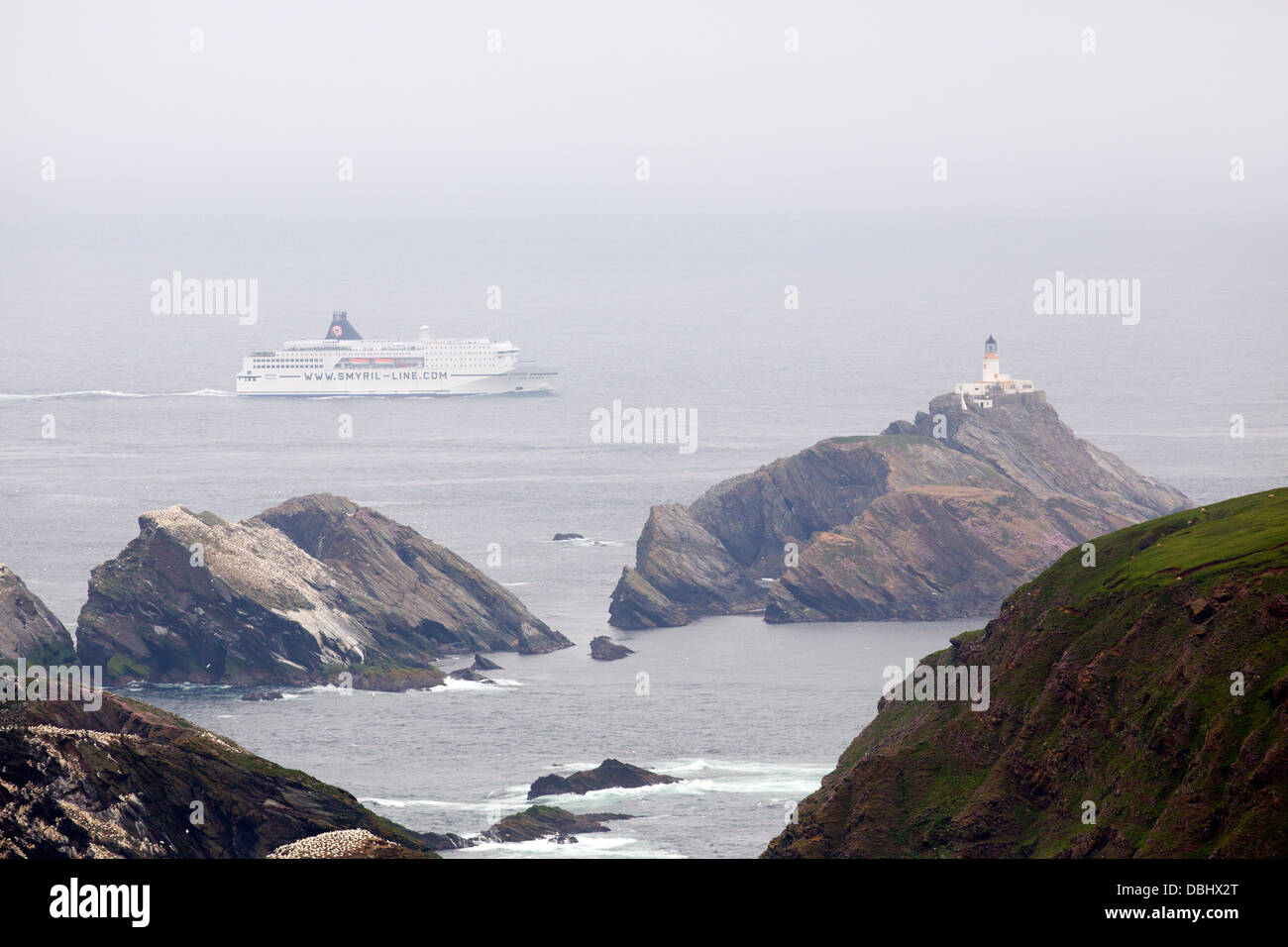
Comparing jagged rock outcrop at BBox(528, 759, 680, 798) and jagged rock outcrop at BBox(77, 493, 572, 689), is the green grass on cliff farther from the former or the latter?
jagged rock outcrop at BBox(77, 493, 572, 689)

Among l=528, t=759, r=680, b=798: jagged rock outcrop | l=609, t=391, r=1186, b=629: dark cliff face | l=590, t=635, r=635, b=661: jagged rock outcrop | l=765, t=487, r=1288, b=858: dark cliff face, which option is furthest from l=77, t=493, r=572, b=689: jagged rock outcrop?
l=765, t=487, r=1288, b=858: dark cliff face

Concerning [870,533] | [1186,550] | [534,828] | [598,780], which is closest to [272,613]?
[598,780]

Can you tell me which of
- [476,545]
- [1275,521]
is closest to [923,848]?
[1275,521]

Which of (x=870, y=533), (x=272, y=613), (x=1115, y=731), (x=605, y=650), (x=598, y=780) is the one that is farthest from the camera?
(x=870, y=533)

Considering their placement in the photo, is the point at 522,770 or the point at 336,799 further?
the point at 522,770

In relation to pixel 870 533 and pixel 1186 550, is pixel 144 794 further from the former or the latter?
pixel 870 533

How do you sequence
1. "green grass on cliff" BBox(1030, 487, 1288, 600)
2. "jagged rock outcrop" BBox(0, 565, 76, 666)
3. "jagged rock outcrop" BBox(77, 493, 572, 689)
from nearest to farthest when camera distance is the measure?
"green grass on cliff" BBox(1030, 487, 1288, 600)
"jagged rock outcrop" BBox(0, 565, 76, 666)
"jagged rock outcrop" BBox(77, 493, 572, 689)
